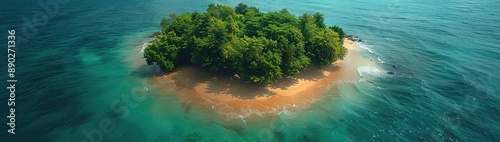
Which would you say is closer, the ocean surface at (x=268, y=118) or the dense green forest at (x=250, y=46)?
the ocean surface at (x=268, y=118)

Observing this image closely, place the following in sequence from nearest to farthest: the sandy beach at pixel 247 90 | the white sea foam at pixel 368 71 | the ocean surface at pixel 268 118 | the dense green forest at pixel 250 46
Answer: the ocean surface at pixel 268 118 → the sandy beach at pixel 247 90 → the dense green forest at pixel 250 46 → the white sea foam at pixel 368 71

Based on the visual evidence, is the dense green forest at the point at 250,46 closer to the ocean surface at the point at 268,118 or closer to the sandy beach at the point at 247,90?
the sandy beach at the point at 247,90

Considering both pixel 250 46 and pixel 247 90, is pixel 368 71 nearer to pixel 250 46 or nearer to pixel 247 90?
pixel 247 90

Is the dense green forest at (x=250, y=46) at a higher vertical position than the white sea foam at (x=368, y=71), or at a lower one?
higher

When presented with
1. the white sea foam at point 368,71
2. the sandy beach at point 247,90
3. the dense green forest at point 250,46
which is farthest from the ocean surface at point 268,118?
the dense green forest at point 250,46

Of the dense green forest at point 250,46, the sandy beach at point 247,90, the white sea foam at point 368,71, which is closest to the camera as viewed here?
the sandy beach at point 247,90

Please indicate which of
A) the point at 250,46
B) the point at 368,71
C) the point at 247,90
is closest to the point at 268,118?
the point at 247,90

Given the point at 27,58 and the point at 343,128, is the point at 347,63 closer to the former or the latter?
the point at 343,128
